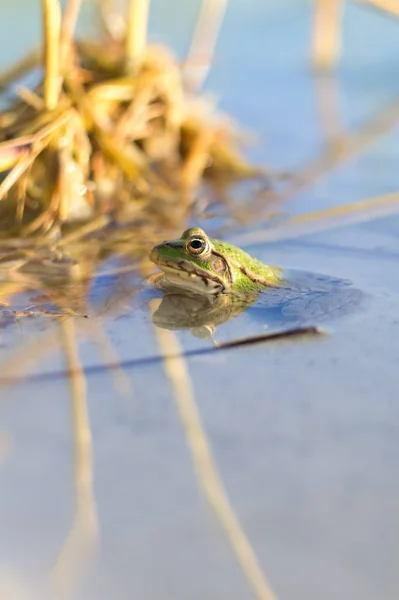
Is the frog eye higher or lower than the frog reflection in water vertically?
higher

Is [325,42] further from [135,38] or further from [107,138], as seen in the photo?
[107,138]

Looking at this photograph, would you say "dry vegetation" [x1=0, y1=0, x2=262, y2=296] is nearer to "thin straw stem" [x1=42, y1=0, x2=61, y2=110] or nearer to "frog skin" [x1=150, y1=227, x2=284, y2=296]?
"thin straw stem" [x1=42, y1=0, x2=61, y2=110]

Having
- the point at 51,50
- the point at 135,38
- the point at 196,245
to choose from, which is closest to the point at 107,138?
the point at 51,50

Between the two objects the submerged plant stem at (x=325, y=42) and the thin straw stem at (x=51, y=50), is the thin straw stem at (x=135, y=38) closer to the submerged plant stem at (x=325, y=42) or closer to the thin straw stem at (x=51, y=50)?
the thin straw stem at (x=51, y=50)

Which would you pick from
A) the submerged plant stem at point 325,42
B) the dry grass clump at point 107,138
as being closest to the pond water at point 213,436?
the dry grass clump at point 107,138

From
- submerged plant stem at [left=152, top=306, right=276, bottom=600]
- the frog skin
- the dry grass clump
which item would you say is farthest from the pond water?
the dry grass clump

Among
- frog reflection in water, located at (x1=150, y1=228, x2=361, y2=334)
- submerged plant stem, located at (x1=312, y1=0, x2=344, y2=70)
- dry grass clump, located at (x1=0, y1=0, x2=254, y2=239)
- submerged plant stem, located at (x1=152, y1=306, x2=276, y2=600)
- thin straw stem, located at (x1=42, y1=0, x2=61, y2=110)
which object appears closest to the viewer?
submerged plant stem, located at (x1=152, y1=306, x2=276, y2=600)

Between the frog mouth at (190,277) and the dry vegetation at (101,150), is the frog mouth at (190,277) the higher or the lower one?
the lower one
